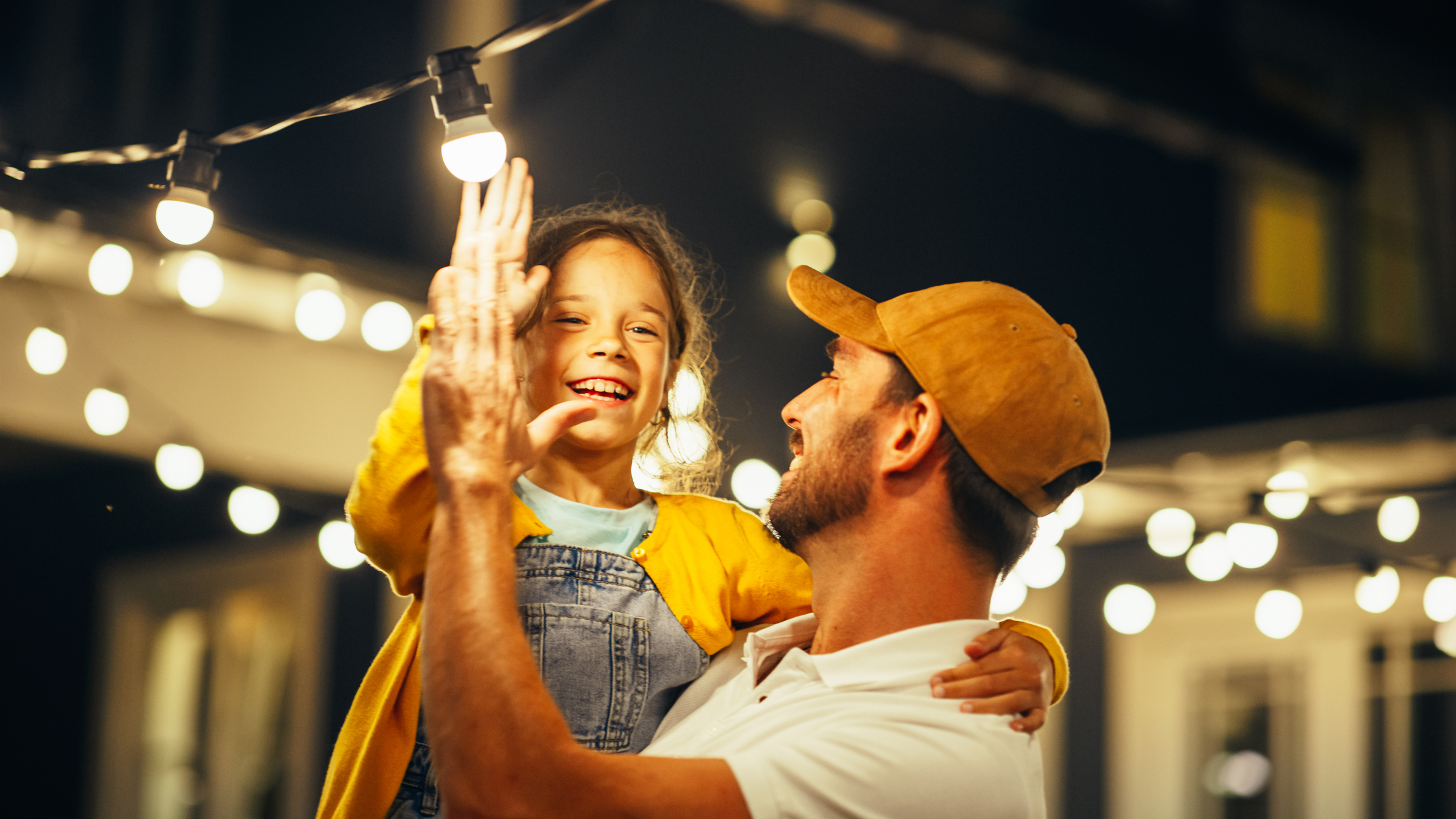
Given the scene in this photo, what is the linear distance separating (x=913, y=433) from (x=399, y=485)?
61 centimetres

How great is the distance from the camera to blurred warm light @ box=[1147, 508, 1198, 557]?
406 cm

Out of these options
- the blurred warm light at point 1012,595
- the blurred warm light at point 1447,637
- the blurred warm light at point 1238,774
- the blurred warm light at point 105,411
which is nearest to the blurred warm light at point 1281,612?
the blurred warm light at point 1012,595

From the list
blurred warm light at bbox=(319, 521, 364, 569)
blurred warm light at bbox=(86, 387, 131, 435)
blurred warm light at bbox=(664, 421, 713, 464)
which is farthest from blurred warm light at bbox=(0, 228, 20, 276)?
blurred warm light at bbox=(664, 421, 713, 464)

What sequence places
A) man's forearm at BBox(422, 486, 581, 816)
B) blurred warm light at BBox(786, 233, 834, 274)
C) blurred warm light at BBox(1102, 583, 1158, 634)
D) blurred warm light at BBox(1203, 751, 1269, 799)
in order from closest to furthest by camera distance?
1. man's forearm at BBox(422, 486, 581, 816)
2. blurred warm light at BBox(1102, 583, 1158, 634)
3. blurred warm light at BBox(786, 233, 834, 274)
4. blurred warm light at BBox(1203, 751, 1269, 799)

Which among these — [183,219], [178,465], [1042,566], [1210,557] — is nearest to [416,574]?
[183,219]

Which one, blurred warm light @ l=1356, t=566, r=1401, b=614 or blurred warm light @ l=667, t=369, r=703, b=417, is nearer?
blurred warm light @ l=667, t=369, r=703, b=417

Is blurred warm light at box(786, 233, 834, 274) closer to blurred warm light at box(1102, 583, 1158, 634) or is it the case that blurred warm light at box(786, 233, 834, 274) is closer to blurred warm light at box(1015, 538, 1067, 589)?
blurred warm light at box(1015, 538, 1067, 589)

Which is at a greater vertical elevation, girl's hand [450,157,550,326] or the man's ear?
girl's hand [450,157,550,326]

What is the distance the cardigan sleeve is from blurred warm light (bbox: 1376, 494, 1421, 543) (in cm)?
490

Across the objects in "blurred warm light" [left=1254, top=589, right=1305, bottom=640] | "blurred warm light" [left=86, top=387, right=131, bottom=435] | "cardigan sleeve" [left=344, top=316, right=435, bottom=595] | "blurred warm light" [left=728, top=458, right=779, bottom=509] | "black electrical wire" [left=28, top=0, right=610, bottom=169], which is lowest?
"cardigan sleeve" [left=344, top=316, right=435, bottom=595]

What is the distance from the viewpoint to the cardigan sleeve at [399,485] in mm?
1305

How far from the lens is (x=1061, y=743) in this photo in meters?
6.89

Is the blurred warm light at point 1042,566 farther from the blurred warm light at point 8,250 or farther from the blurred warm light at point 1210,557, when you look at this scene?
the blurred warm light at point 8,250

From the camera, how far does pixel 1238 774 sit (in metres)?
6.41
